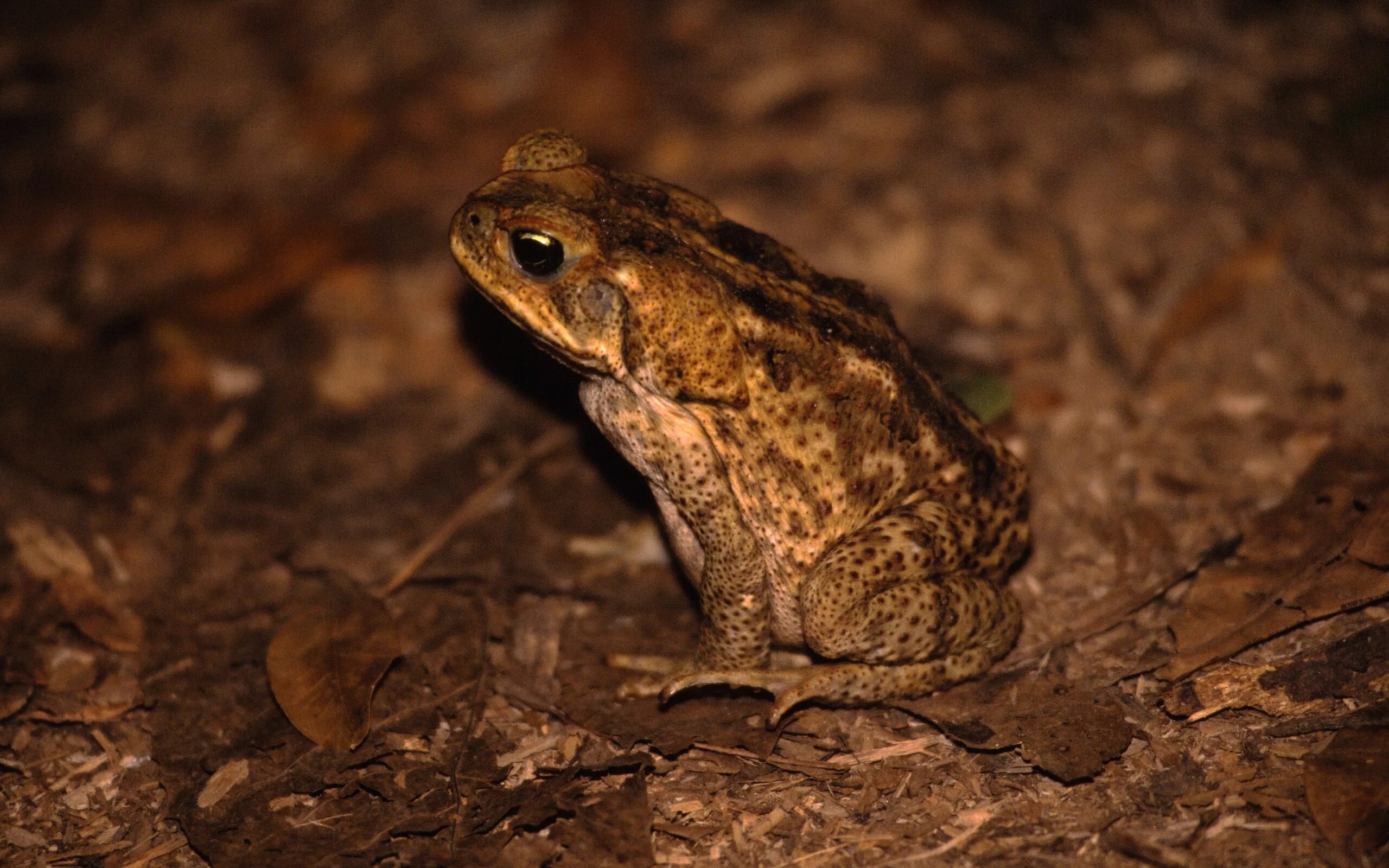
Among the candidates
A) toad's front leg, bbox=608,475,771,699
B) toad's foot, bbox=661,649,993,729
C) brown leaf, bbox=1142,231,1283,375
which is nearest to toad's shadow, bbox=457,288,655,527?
toad's front leg, bbox=608,475,771,699

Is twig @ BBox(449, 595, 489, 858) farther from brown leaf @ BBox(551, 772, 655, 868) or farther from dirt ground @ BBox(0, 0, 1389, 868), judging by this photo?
brown leaf @ BBox(551, 772, 655, 868)

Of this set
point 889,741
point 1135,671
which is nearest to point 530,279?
point 889,741

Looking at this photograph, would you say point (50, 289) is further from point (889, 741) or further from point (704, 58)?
point (889, 741)

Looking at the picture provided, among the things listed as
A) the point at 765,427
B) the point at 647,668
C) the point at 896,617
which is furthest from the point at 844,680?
the point at 765,427

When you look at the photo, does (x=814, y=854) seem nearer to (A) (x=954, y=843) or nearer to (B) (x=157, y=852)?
(A) (x=954, y=843)

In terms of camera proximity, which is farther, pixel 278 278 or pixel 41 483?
pixel 278 278

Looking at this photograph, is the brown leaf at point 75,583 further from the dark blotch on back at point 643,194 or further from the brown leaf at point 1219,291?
the brown leaf at point 1219,291
